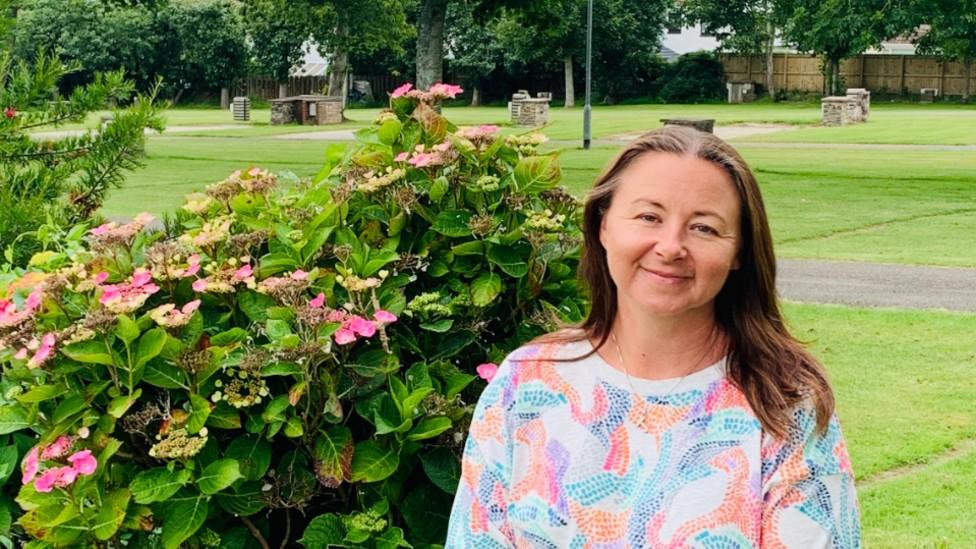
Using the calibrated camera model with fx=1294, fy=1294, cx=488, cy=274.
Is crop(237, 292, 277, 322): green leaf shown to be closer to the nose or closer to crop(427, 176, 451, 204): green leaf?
crop(427, 176, 451, 204): green leaf

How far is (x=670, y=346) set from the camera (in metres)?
2.21

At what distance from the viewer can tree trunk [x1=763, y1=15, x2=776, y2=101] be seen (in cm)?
5566

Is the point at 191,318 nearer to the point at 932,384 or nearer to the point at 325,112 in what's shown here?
the point at 932,384

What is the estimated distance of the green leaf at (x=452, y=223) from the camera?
3.05 m

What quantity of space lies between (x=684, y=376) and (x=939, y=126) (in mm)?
33546

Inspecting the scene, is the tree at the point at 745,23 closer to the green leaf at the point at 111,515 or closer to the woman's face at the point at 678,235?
the green leaf at the point at 111,515

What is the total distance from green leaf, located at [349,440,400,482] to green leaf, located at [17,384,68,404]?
2.08ft

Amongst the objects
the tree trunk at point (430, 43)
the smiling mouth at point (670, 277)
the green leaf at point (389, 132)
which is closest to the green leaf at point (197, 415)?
the green leaf at point (389, 132)

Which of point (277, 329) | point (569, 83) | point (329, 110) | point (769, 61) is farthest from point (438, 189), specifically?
point (769, 61)

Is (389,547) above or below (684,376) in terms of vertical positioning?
below

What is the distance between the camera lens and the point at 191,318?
9.23ft

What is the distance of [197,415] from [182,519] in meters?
0.23

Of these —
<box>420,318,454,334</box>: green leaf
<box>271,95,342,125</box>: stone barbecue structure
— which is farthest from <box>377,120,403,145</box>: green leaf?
<box>271,95,342,125</box>: stone barbecue structure

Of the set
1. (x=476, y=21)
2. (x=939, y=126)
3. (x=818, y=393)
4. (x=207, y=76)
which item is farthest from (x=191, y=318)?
(x=207, y=76)
